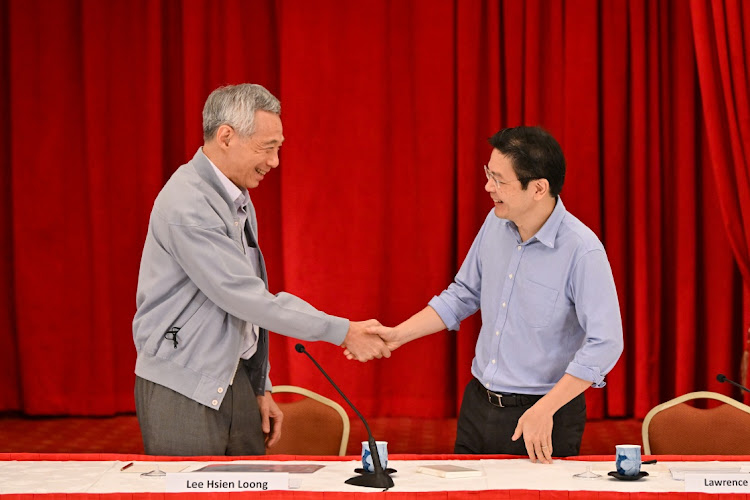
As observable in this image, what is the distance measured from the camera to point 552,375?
7.70ft

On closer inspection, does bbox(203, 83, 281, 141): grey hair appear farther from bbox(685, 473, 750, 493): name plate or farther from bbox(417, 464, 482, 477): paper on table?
bbox(685, 473, 750, 493): name plate

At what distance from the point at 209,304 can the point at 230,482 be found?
56cm

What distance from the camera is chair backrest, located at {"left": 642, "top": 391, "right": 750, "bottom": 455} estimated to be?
2742 mm

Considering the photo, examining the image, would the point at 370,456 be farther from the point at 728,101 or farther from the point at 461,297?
the point at 728,101

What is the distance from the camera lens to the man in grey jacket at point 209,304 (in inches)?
86.4

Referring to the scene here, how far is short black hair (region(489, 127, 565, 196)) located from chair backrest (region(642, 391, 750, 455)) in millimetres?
942

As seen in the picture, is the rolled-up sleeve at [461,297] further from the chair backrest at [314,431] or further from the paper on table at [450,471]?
the paper on table at [450,471]

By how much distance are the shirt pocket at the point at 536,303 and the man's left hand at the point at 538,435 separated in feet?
0.93

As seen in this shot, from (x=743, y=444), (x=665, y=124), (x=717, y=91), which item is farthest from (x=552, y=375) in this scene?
(x=665, y=124)

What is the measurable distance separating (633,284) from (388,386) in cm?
150

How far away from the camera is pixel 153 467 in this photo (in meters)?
2.06

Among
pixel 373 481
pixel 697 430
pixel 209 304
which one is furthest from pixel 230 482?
pixel 697 430

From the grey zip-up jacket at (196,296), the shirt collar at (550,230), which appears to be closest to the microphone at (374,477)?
the grey zip-up jacket at (196,296)

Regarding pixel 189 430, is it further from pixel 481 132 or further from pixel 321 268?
pixel 481 132
